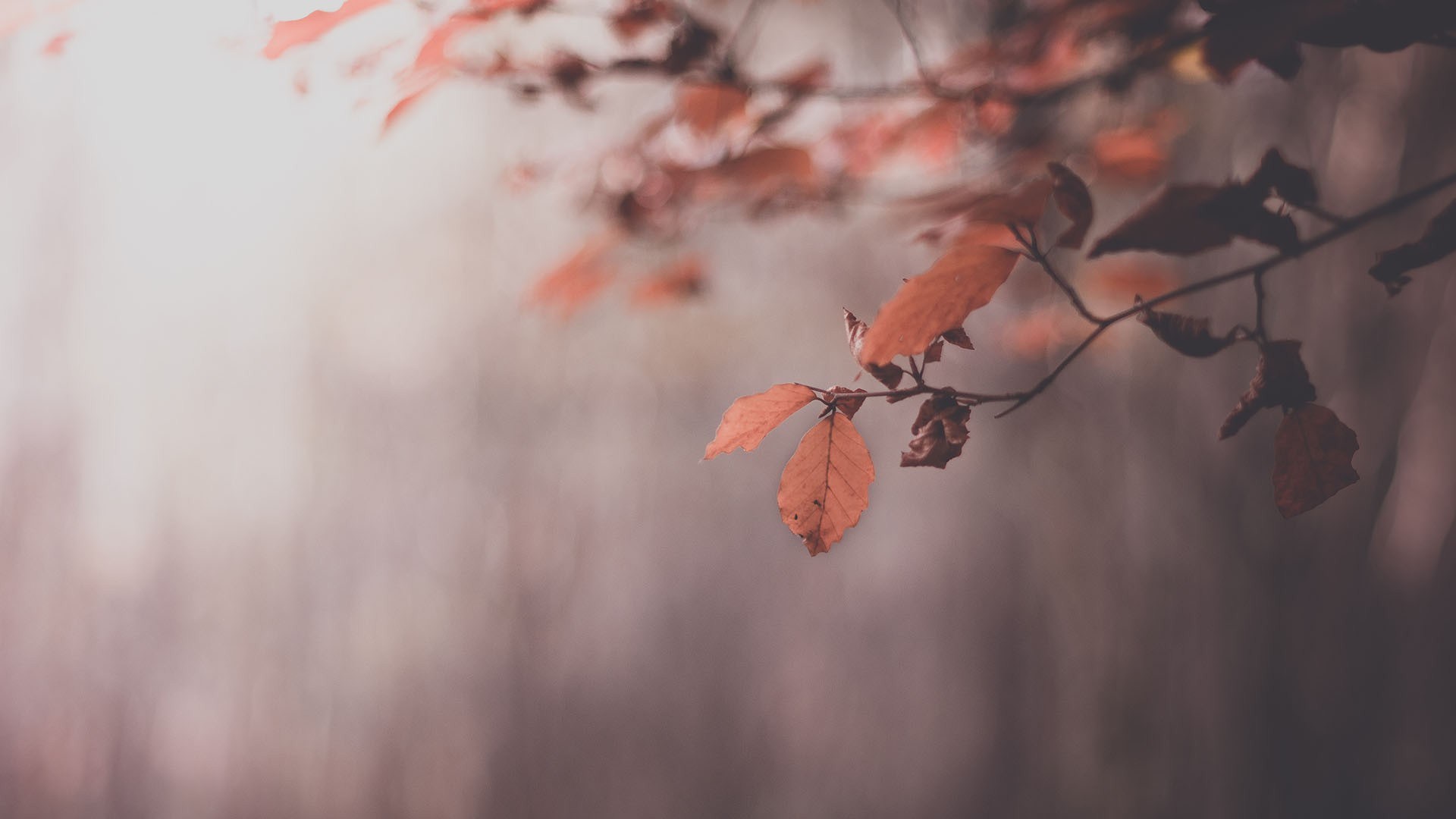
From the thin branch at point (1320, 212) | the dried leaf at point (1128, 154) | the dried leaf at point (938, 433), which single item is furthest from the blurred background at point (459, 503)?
the dried leaf at point (938, 433)

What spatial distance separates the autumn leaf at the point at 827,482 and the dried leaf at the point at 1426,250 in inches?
9.8

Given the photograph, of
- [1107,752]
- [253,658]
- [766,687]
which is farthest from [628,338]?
[1107,752]

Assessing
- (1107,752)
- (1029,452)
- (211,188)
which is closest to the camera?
(1107,752)

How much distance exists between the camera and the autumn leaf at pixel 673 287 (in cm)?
91

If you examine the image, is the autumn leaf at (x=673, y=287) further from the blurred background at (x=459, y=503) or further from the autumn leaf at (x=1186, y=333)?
the blurred background at (x=459, y=503)

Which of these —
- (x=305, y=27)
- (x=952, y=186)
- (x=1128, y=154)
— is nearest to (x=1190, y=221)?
(x=952, y=186)

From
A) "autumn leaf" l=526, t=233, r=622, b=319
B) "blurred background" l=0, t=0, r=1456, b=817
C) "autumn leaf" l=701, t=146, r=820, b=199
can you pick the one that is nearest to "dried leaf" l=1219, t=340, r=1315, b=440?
"autumn leaf" l=701, t=146, r=820, b=199

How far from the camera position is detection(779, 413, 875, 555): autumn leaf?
1.20 ft

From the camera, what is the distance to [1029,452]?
185 centimetres

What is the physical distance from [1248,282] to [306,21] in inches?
61.2

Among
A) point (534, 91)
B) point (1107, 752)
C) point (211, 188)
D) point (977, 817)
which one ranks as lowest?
point (977, 817)

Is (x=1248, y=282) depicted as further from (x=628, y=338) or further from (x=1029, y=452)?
(x=628, y=338)

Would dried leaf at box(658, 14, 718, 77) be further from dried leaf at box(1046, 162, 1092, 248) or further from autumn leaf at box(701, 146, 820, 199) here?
dried leaf at box(1046, 162, 1092, 248)

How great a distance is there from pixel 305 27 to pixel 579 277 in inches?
18.1
